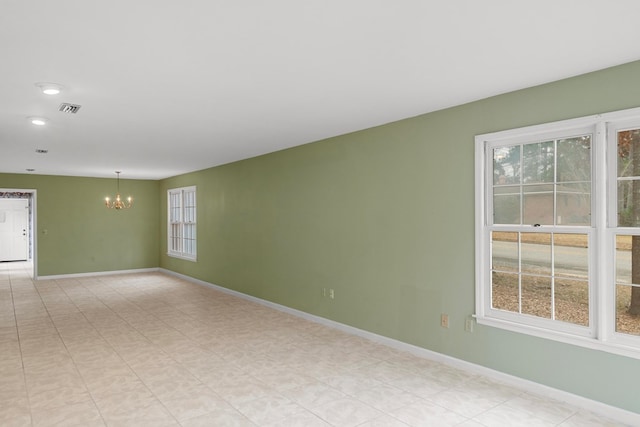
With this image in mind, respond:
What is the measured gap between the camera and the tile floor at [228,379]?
A: 2.84 m

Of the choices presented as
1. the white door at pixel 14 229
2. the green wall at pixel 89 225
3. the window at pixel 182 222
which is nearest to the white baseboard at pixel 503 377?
the window at pixel 182 222

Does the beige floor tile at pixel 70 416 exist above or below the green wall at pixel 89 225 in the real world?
below

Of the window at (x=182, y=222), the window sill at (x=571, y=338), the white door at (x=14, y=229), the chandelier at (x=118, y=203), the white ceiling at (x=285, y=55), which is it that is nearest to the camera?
the white ceiling at (x=285, y=55)

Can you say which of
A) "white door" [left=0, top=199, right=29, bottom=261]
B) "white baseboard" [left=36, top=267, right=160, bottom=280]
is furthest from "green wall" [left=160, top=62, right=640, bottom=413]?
"white door" [left=0, top=199, right=29, bottom=261]

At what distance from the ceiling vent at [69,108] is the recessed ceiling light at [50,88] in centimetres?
38

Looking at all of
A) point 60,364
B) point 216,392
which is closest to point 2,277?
point 60,364

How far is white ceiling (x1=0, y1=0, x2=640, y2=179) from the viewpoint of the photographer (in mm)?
2002

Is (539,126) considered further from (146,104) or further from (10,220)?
(10,220)

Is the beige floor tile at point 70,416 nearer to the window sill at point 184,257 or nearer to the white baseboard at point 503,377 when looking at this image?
the white baseboard at point 503,377

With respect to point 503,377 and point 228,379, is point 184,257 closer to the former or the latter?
point 228,379

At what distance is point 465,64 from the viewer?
107 inches

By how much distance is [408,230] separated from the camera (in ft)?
13.7

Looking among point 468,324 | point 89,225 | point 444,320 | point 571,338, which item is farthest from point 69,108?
point 89,225

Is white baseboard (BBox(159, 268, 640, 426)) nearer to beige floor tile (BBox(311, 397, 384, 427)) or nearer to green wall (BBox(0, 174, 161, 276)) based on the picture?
beige floor tile (BBox(311, 397, 384, 427))
